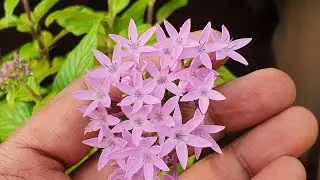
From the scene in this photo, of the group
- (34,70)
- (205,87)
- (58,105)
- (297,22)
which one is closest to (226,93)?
(205,87)

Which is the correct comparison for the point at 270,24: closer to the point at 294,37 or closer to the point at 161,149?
the point at 294,37

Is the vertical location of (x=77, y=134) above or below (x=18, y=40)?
above

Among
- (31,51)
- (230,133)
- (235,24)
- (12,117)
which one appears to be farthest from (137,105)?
(235,24)

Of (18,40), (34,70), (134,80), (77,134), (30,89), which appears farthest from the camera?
(18,40)

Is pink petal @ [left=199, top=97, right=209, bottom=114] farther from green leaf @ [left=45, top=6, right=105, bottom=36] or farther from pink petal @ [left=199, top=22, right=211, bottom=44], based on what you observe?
green leaf @ [left=45, top=6, right=105, bottom=36]

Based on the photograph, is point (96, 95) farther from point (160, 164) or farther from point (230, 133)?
point (230, 133)

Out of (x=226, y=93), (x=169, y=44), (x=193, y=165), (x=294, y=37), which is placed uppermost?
(x=169, y=44)
